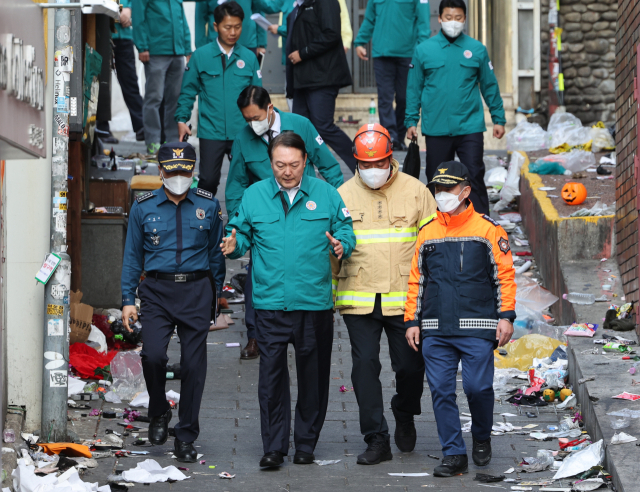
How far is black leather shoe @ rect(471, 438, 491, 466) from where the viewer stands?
6047 millimetres

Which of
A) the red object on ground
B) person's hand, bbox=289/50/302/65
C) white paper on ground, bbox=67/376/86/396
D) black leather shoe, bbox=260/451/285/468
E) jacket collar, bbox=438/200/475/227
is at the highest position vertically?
person's hand, bbox=289/50/302/65

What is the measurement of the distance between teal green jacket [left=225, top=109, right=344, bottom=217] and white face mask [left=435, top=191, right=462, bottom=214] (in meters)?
1.71

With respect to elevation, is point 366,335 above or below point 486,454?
above

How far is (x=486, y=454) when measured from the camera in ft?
19.9

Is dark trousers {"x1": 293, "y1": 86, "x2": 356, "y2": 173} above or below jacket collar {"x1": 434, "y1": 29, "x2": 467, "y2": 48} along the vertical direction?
below

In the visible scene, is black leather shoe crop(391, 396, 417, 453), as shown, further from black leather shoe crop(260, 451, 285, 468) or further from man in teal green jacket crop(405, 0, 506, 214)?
man in teal green jacket crop(405, 0, 506, 214)

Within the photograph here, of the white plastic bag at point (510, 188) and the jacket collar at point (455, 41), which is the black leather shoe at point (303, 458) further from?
the white plastic bag at point (510, 188)

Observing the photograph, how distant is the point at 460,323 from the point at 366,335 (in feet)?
2.04

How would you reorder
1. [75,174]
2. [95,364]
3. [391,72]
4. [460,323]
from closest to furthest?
[460,323], [95,364], [75,174], [391,72]

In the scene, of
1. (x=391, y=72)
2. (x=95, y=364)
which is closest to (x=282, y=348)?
(x=95, y=364)

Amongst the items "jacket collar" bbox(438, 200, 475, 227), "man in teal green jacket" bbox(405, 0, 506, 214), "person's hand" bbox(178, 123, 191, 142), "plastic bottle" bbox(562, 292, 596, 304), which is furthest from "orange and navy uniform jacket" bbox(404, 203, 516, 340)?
"person's hand" bbox(178, 123, 191, 142)

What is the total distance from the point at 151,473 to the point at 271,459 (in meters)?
0.66

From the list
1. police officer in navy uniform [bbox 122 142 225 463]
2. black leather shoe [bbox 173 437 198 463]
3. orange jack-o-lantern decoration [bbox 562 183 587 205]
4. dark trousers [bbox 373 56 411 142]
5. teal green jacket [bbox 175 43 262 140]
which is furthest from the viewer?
dark trousers [bbox 373 56 411 142]

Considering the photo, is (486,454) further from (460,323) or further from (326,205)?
(326,205)
